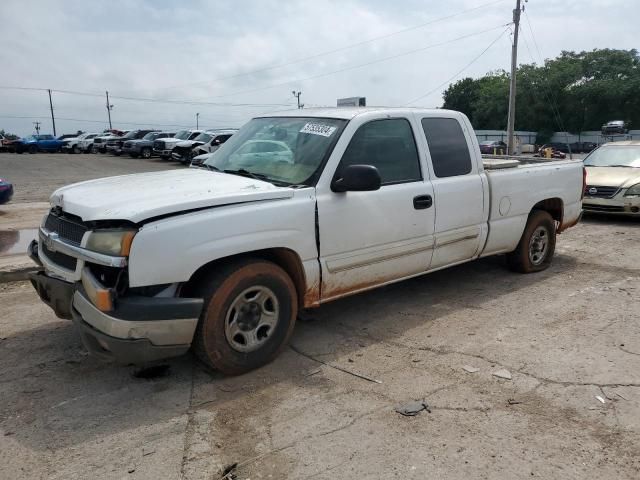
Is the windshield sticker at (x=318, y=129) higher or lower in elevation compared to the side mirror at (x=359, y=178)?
higher

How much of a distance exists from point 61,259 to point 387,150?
8.68 ft

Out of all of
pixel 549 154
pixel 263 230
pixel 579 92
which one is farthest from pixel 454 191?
pixel 579 92

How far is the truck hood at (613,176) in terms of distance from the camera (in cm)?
974

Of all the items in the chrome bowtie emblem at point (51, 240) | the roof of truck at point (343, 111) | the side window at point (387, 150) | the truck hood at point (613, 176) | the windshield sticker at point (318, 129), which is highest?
the roof of truck at point (343, 111)

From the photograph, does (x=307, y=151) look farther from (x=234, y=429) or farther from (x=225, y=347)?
(x=234, y=429)

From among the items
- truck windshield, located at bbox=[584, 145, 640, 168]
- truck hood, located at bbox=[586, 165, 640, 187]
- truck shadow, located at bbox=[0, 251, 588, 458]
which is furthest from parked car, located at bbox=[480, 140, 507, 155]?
truck shadow, located at bbox=[0, 251, 588, 458]

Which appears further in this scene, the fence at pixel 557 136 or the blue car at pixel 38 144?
the fence at pixel 557 136

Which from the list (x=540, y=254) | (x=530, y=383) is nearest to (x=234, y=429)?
(x=530, y=383)

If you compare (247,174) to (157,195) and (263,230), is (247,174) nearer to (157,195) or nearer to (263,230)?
(263,230)

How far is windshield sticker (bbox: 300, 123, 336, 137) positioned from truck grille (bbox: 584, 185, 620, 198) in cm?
719

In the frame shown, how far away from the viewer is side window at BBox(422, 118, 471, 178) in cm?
489

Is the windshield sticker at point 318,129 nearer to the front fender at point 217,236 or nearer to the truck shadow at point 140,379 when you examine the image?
the front fender at point 217,236

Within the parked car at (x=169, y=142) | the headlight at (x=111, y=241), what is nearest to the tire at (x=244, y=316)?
the headlight at (x=111, y=241)

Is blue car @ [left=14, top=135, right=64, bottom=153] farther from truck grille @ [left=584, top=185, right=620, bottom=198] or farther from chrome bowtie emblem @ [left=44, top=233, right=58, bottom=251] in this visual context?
chrome bowtie emblem @ [left=44, top=233, right=58, bottom=251]
